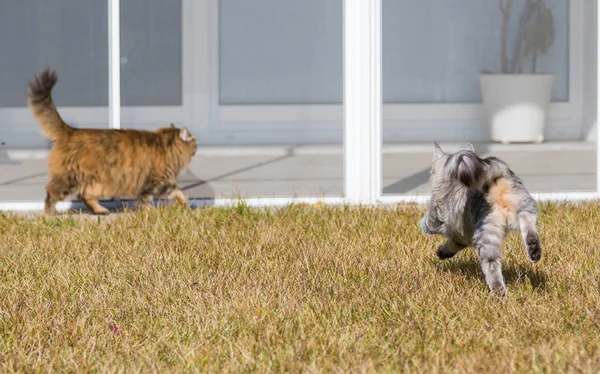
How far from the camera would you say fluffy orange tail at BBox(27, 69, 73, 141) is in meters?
7.72

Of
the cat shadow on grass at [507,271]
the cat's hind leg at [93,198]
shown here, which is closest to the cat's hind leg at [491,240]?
the cat shadow on grass at [507,271]

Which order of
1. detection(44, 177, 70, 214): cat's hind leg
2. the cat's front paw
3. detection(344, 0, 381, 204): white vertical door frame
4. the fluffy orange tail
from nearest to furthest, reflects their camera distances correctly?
1. the cat's front paw
2. the fluffy orange tail
3. detection(44, 177, 70, 214): cat's hind leg
4. detection(344, 0, 381, 204): white vertical door frame

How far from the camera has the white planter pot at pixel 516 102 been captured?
8414mm

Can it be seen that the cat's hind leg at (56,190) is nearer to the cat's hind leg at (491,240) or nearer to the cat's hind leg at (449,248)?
the cat's hind leg at (449,248)

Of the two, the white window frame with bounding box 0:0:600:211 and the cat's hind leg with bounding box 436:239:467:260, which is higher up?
the white window frame with bounding box 0:0:600:211

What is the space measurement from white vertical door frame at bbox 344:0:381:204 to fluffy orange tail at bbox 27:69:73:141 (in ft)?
6.98

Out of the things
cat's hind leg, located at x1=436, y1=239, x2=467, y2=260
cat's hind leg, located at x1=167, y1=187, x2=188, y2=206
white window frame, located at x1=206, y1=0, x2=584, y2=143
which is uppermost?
white window frame, located at x1=206, y1=0, x2=584, y2=143

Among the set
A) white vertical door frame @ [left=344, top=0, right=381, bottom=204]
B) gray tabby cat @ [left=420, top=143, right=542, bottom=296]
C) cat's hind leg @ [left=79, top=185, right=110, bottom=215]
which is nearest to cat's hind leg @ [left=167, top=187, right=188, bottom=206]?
cat's hind leg @ [left=79, top=185, right=110, bottom=215]

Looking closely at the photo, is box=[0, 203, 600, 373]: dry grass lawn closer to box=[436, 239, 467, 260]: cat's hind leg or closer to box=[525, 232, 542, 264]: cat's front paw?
box=[436, 239, 467, 260]: cat's hind leg

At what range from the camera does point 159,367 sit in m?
4.05

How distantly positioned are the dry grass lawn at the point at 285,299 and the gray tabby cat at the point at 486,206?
0.81ft

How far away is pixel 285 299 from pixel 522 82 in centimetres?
407

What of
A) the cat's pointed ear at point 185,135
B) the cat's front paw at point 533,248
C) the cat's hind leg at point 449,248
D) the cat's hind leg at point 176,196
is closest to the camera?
the cat's front paw at point 533,248

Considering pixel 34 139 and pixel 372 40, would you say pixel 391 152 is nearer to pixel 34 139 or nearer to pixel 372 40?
pixel 372 40
